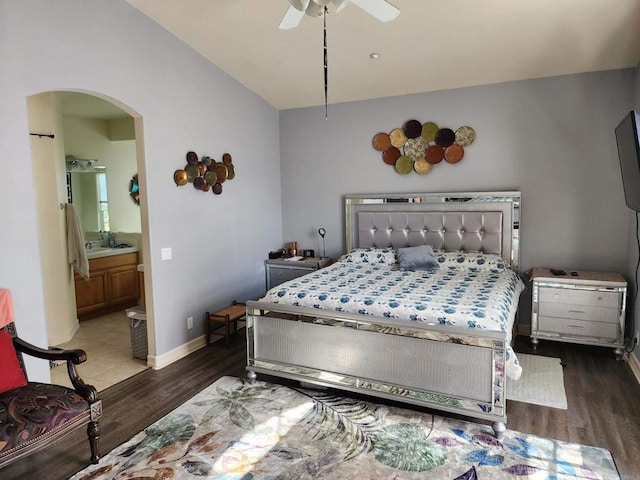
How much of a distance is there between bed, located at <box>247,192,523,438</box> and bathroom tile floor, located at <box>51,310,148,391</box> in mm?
1258

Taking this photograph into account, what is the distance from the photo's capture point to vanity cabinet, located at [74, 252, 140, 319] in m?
5.31

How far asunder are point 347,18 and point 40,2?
2251 mm

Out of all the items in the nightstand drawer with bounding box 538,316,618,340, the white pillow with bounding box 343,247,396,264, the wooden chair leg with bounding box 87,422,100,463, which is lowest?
the wooden chair leg with bounding box 87,422,100,463

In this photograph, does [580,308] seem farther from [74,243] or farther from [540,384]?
[74,243]

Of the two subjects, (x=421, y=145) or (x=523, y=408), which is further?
(x=421, y=145)

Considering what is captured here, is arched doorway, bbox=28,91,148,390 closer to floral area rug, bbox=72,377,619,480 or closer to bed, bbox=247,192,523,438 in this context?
floral area rug, bbox=72,377,619,480

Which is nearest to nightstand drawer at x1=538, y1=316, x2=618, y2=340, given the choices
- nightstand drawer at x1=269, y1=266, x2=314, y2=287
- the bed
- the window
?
the bed

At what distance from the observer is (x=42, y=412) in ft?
6.89

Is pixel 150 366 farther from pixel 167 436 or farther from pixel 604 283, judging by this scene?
pixel 604 283

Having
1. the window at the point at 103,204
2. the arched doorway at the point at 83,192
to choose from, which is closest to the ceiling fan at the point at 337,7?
the arched doorway at the point at 83,192

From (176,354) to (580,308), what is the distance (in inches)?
152

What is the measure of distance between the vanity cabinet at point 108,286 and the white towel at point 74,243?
569 millimetres

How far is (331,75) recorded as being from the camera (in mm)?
4500

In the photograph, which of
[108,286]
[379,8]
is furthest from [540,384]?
[108,286]
